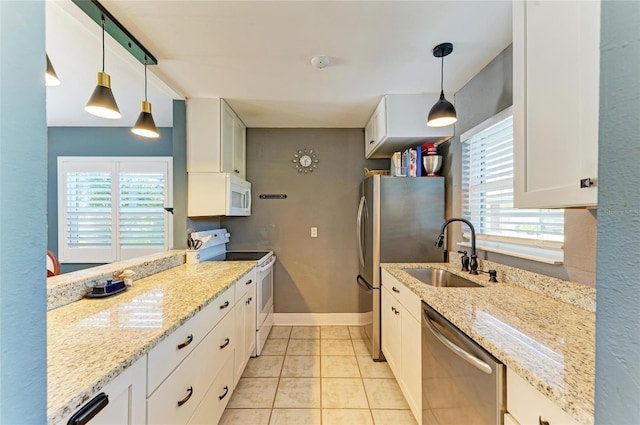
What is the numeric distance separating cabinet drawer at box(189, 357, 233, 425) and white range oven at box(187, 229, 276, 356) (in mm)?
733

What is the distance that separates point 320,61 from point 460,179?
153cm

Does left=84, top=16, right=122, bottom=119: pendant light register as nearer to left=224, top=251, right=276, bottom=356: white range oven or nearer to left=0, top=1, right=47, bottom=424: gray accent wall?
left=0, top=1, right=47, bottom=424: gray accent wall

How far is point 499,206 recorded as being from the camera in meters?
1.84

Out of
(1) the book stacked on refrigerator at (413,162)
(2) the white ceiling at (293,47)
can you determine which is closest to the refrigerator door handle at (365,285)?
(1) the book stacked on refrigerator at (413,162)

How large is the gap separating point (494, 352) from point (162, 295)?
1.56m

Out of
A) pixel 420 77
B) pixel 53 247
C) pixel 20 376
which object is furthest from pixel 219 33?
pixel 53 247

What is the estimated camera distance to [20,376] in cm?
39

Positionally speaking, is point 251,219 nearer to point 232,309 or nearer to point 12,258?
point 232,309

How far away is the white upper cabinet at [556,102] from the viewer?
81 cm

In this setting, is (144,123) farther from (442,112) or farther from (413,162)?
(413,162)

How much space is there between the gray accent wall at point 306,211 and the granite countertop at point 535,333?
1.66 meters

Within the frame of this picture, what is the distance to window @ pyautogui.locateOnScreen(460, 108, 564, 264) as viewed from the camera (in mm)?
1450

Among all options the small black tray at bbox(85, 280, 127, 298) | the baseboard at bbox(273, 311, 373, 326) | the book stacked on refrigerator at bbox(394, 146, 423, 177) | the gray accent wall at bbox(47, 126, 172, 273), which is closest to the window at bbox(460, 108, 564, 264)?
the book stacked on refrigerator at bbox(394, 146, 423, 177)

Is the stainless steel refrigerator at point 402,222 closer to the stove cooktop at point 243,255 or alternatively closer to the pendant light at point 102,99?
the stove cooktop at point 243,255
